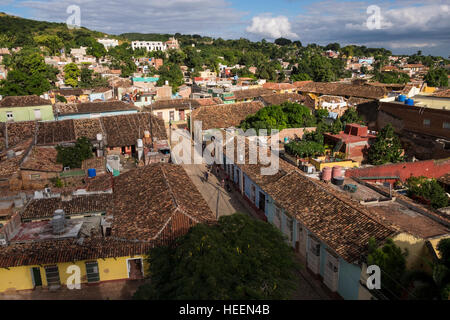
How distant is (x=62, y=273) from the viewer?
14141mm

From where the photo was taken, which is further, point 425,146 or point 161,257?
point 425,146

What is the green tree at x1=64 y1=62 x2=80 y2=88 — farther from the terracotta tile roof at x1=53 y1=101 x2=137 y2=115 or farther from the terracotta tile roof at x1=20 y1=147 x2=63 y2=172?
the terracotta tile roof at x1=20 y1=147 x2=63 y2=172

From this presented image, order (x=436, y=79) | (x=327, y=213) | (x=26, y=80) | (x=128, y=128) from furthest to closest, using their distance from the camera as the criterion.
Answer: (x=436, y=79) → (x=26, y=80) → (x=128, y=128) → (x=327, y=213)

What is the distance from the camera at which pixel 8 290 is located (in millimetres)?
13984

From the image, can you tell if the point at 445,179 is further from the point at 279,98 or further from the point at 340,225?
the point at 279,98

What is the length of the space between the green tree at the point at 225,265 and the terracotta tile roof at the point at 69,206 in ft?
22.4

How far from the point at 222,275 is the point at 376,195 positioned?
38.1ft

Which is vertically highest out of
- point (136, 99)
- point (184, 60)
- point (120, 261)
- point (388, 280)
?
point (184, 60)

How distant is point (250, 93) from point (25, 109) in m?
30.7

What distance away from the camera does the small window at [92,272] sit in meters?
14.2

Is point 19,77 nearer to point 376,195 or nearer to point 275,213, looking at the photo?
point 275,213

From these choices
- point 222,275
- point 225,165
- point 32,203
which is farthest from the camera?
point 225,165

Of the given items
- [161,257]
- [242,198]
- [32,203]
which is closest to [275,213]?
[242,198]

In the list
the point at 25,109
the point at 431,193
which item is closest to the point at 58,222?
the point at 431,193
